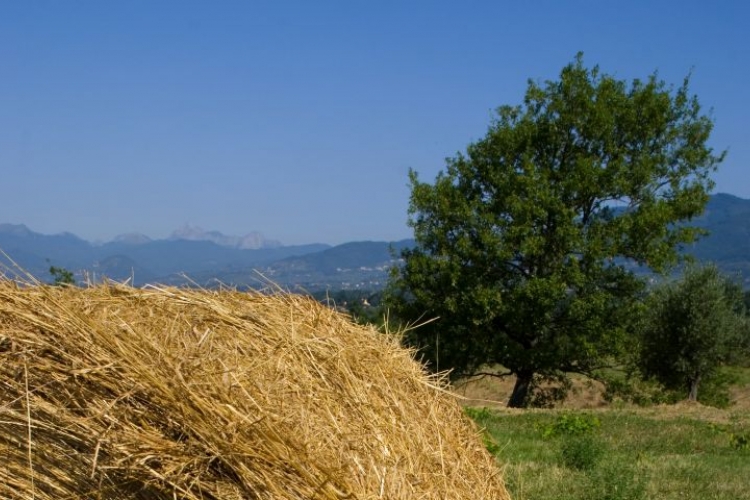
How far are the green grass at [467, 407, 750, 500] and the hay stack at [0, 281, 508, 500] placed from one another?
3.12 metres

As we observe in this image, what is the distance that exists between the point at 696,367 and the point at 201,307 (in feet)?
103

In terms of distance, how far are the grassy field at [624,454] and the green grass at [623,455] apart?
0.03 ft

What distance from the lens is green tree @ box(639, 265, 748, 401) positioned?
3234cm

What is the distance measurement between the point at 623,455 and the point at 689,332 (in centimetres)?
2369

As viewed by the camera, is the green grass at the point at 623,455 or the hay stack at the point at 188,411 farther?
the green grass at the point at 623,455

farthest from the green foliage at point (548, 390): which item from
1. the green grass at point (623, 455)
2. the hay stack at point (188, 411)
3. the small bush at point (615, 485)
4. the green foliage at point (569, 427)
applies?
the hay stack at point (188, 411)

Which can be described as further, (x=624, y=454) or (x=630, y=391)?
(x=630, y=391)

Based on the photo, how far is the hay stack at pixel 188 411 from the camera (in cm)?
411

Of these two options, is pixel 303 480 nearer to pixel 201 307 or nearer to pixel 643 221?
pixel 201 307

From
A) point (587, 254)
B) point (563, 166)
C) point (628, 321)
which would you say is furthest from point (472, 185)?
point (628, 321)

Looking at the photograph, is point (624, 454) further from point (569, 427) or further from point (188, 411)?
point (188, 411)

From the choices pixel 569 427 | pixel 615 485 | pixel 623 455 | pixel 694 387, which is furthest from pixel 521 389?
pixel 615 485

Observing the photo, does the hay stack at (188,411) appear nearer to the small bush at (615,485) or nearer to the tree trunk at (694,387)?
the small bush at (615,485)

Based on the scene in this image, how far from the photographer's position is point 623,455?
36.7 ft
